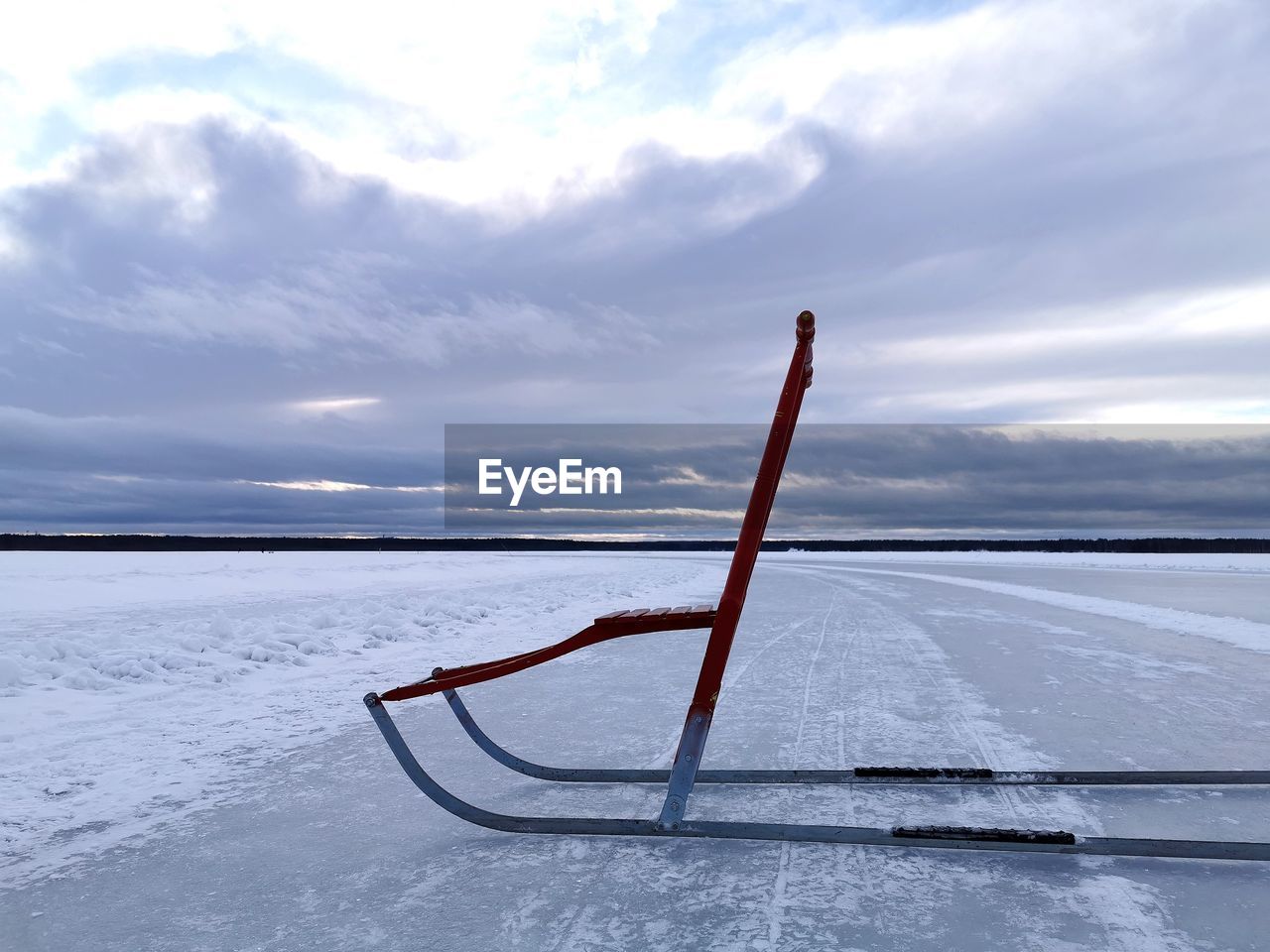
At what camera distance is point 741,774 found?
4.27m

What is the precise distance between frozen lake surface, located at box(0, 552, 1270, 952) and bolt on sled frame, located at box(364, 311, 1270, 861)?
0.32 ft

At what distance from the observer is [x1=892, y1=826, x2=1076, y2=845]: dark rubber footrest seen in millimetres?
3145

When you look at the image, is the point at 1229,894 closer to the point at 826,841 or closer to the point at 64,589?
the point at 826,841

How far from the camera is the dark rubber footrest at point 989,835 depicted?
3.14 meters

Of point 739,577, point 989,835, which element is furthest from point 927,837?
point 739,577

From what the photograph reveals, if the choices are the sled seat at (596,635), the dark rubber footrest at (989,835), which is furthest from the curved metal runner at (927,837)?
the sled seat at (596,635)

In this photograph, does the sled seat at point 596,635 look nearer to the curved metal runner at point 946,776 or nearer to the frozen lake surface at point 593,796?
the frozen lake surface at point 593,796

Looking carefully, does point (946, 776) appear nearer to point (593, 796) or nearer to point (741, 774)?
point (741, 774)

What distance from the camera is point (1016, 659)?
871 cm

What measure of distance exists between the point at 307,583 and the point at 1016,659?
18.8 m

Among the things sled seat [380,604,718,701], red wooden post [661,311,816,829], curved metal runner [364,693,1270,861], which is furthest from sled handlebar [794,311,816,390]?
curved metal runner [364,693,1270,861]

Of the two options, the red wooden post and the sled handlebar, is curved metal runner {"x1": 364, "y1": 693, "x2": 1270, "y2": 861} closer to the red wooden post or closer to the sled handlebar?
the red wooden post

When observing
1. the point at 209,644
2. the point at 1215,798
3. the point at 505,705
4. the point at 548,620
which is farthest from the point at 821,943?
the point at 548,620

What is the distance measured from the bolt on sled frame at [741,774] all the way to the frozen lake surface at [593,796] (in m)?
0.10
